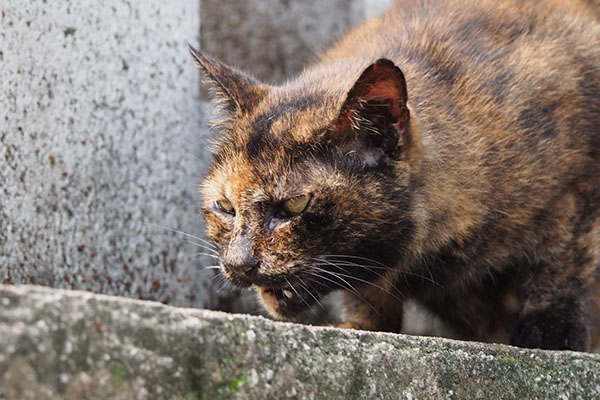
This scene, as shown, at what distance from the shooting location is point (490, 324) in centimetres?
306

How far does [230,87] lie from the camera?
2582 mm

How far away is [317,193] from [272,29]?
2514 mm

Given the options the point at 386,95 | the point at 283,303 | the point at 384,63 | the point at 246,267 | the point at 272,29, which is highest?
the point at 384,63

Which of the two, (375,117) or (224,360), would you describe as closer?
(224,360)

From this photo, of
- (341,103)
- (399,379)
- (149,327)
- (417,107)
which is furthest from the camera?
(417,107)

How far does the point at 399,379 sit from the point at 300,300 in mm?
798

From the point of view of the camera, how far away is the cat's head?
219cm

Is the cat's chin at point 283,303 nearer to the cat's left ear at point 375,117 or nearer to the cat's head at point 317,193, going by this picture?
the cat's head at point 317,193

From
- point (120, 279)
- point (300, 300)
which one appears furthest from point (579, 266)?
point (120, 279)

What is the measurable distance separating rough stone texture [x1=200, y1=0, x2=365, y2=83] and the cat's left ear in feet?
7.32

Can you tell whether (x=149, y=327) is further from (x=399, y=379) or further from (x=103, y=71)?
(x=103, y=71)

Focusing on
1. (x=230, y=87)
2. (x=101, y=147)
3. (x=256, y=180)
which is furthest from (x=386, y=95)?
(x=101, y=147)

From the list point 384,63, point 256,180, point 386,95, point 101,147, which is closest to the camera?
point 384,63

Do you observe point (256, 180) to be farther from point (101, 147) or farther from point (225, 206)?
point (101, 147)
